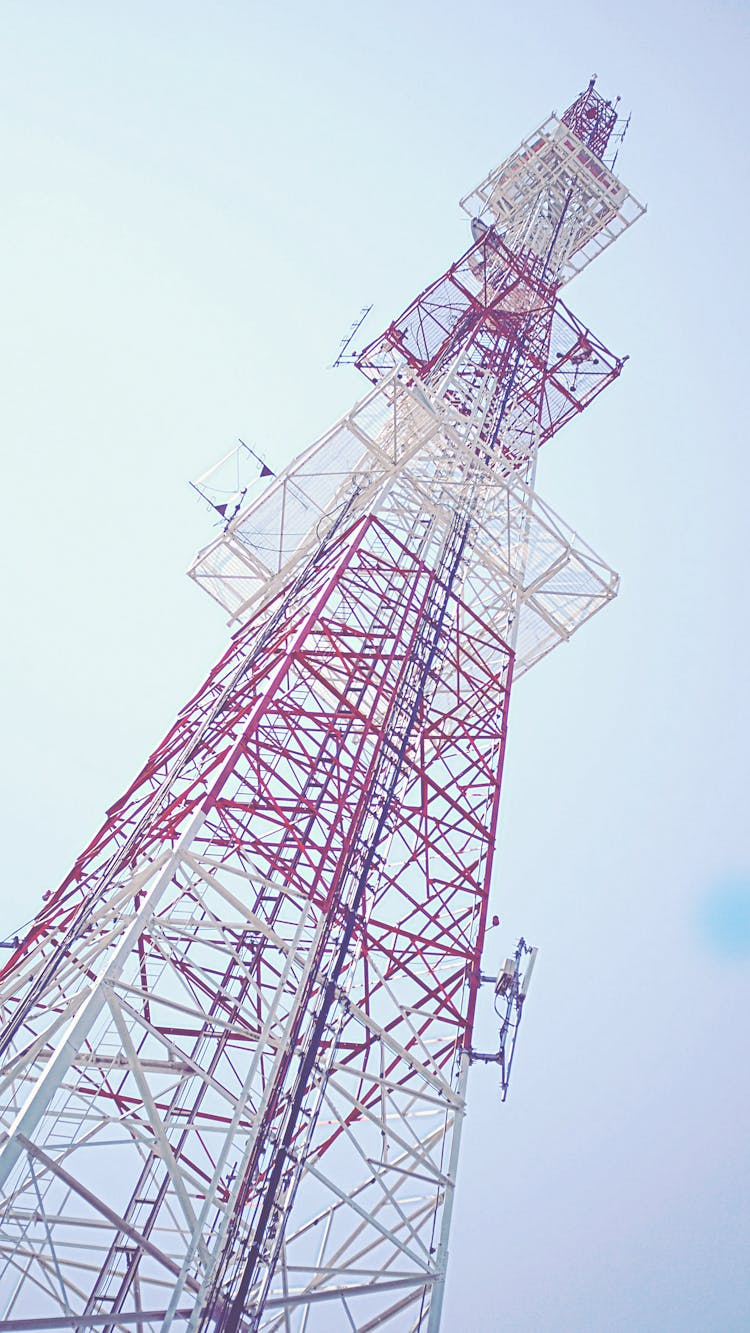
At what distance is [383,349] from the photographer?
22.1 meters

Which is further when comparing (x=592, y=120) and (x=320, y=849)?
(x=592, y=120)

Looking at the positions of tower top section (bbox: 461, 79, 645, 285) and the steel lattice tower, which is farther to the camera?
tower top section (bbox: 461, 79, 645, 285)

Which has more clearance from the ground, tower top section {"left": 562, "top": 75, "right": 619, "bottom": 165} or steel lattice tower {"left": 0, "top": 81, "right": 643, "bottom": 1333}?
tower top section {"left": 562, "top": 75, "right": 619, "bottom": 165}

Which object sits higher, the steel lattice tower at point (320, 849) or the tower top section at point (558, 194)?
the tower top section at point (558, 194)

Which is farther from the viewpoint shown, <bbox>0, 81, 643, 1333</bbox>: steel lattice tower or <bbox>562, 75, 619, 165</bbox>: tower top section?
<bbox>562, 75, 619, 165</bbox>: tower top section

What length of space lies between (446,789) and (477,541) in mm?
6483

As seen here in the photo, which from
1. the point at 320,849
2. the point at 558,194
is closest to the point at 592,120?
the point at 558,194

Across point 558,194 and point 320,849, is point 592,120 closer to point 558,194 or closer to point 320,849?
point 558,194

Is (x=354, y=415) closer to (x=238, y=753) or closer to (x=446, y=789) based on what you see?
(x=446, y=789)

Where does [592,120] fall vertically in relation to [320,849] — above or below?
above

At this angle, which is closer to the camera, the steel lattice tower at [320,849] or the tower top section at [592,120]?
the steel lattice tower at [320,849]

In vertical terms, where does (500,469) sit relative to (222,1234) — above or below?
above

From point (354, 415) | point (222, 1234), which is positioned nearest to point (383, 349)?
point (354, 415)

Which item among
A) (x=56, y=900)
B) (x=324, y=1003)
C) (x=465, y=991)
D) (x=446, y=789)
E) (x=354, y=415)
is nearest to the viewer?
(x=324, y=1003)
